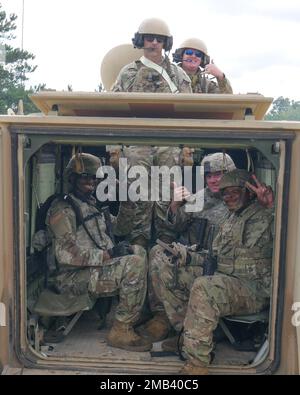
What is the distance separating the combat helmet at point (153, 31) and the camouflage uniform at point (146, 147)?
6.0 inches

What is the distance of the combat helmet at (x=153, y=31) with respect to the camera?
5.01 m

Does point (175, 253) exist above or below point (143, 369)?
above

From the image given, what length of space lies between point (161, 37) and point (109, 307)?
6.93 feet

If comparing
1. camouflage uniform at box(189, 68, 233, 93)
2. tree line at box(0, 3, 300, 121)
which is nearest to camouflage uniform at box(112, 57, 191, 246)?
camouflage uniform at box(189, 68, 233, 93)

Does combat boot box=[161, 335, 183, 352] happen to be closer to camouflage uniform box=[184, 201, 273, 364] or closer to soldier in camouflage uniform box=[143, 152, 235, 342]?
soldier in camouflage uniform box=[143, 152, 235, 342]

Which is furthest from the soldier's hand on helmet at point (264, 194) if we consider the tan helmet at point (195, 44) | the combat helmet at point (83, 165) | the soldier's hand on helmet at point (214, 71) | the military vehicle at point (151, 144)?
the tan helmet at point (195, 44)

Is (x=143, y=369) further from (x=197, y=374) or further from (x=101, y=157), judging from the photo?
(x=101, y=157)

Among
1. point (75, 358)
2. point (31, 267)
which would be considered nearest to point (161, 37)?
point (31, 267)

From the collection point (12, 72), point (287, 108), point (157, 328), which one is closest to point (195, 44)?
point (157, 328)

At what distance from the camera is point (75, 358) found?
4152 mm

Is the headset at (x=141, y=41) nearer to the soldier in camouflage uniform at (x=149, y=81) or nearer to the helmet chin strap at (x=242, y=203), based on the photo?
the soldier in camouflage uniform at (x=149, y=81)

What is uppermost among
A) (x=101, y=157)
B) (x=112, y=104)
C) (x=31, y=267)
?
(x=112, y=104)

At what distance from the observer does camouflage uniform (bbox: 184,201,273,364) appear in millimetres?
3977

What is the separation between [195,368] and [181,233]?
153 cm
